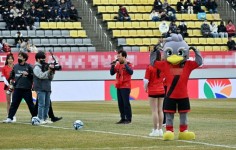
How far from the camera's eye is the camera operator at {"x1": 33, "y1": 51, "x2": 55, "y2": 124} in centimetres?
2270

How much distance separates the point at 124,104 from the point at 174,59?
7.11 m

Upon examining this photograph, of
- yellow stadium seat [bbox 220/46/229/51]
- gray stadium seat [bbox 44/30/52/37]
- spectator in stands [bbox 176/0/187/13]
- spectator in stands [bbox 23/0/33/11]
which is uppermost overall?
spectator in stands [bbox 23/0/33/11]

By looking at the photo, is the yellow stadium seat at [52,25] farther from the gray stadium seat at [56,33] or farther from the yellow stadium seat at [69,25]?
the yellow stadium seat at [69,25]

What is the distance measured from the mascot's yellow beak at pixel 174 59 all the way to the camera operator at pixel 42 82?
6024mm

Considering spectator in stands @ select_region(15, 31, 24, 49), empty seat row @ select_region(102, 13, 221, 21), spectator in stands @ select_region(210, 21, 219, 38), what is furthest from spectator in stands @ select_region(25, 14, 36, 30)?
spectator in stands @ select_region(210, 21, 219, 38)

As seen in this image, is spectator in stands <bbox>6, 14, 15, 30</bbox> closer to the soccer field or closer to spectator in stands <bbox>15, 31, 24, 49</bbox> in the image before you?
spectator in stands <bbox>15, 31, 24, 49</bbox>

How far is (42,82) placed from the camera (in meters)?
23.0

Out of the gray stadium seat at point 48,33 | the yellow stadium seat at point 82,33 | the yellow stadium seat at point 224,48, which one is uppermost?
the gray stadium seat at point 48,33

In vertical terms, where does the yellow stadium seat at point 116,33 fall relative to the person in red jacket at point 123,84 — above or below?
below

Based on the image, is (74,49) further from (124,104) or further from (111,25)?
(124,104)

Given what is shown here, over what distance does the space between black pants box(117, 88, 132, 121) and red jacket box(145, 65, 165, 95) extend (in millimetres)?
4434

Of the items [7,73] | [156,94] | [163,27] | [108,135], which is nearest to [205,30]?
[163,27]

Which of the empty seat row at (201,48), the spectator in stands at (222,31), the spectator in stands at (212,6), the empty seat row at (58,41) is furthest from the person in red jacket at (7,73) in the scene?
the spectator in stands at (212,6)

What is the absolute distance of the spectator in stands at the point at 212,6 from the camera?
54.7m
